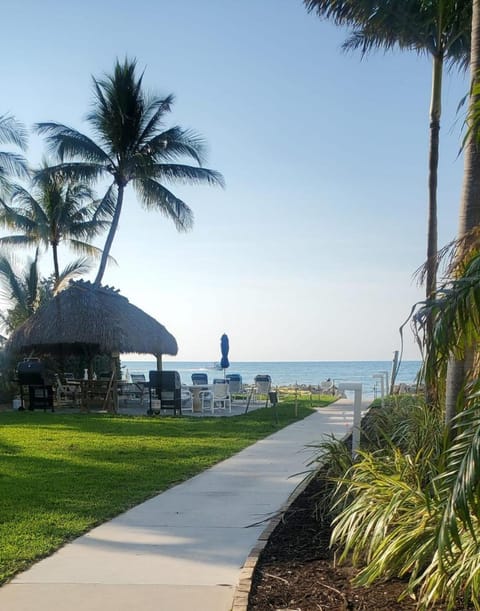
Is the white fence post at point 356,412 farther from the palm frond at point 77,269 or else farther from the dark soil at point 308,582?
the palm frond at point 77,269

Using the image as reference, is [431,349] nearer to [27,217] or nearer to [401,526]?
[401,526]

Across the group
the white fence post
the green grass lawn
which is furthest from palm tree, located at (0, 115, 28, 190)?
the white fence post

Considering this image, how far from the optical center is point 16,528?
515 cm

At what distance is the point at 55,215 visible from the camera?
1038 inches

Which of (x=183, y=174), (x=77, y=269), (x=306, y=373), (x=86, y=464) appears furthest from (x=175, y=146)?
(x=306, y=373)

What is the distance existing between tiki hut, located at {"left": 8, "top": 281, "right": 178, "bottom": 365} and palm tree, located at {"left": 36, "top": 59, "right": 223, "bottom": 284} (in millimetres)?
2192

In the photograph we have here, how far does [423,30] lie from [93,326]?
38.1 ft

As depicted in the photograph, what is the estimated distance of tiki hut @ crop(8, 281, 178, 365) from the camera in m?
18.3

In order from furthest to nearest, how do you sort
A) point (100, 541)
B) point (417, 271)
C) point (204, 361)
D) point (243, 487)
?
point (204, 361)
point (243, 487)
point (417, 271)
point (100, 541)

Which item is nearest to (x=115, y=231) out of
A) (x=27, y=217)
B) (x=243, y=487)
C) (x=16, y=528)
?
(x=27, y=217)

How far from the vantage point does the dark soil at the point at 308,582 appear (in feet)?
11.3

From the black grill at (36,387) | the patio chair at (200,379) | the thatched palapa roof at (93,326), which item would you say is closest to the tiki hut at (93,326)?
the thatched palapa roof at (93,326)

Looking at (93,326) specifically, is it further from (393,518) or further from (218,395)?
(393,518)

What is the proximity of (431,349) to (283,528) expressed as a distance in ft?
7.97
